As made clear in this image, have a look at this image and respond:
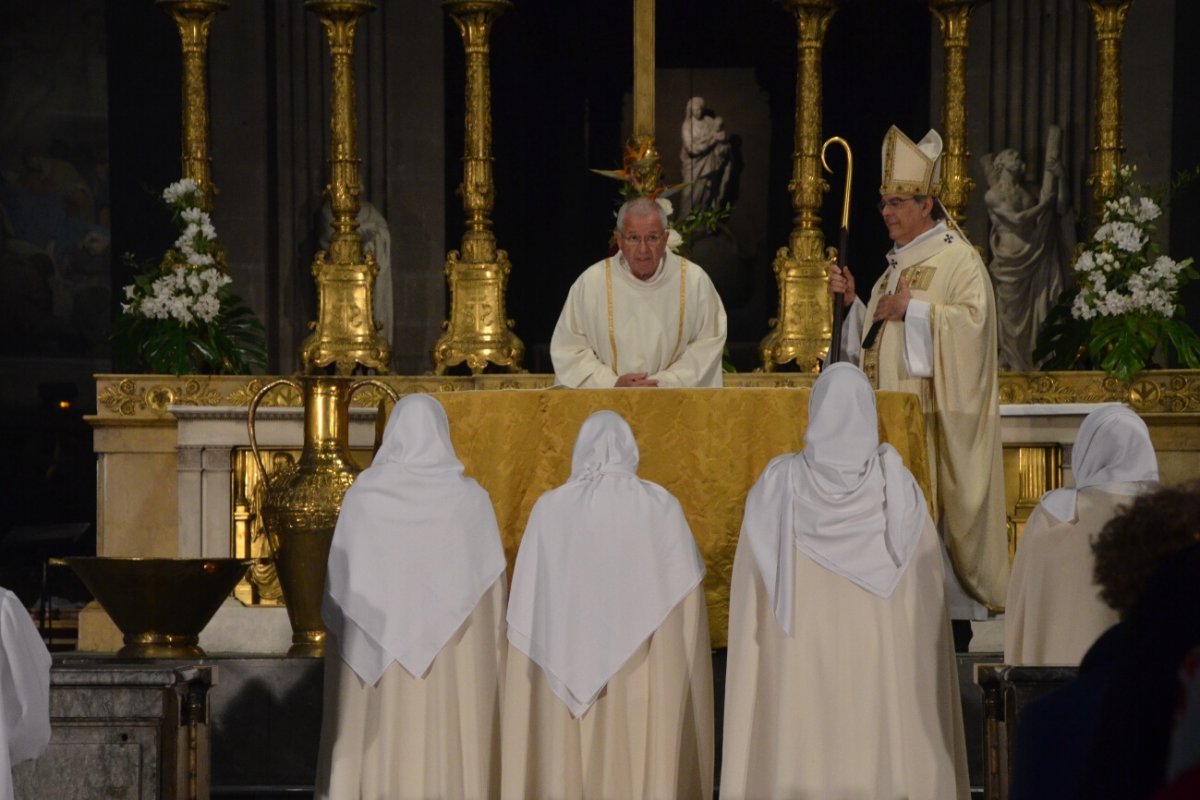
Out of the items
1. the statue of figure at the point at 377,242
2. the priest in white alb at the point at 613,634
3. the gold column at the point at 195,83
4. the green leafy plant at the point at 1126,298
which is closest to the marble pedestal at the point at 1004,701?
the priest in white alb at the point at 613,634

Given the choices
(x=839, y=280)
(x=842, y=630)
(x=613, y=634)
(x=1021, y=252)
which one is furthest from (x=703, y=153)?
(x=842, y=630)

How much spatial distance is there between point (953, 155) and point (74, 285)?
6213mm

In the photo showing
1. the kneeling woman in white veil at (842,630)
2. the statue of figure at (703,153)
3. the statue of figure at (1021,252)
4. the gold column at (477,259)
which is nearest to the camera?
the kneeling woman in white veil at (842,630)

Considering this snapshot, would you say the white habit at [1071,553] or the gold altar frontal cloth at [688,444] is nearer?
the white habit at [1071,553]

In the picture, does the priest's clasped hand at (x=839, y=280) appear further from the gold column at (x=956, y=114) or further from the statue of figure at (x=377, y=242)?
the statue of figure at (x=377, y=242)

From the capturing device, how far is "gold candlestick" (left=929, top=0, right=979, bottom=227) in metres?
10.3

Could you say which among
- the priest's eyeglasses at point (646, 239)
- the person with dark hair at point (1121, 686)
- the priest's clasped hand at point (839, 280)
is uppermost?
the priest's eyeglasses at point (646, 239)

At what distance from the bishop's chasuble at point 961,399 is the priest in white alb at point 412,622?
8.25 ft

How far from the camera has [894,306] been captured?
25.3ft

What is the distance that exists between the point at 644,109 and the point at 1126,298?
2686 mm

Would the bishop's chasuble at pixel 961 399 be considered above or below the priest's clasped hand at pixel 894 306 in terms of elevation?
below

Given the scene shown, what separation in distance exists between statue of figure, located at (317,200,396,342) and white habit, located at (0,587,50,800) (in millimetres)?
6407

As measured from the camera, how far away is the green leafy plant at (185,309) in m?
9.93

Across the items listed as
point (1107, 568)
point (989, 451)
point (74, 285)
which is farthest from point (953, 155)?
point (1107, 568)
